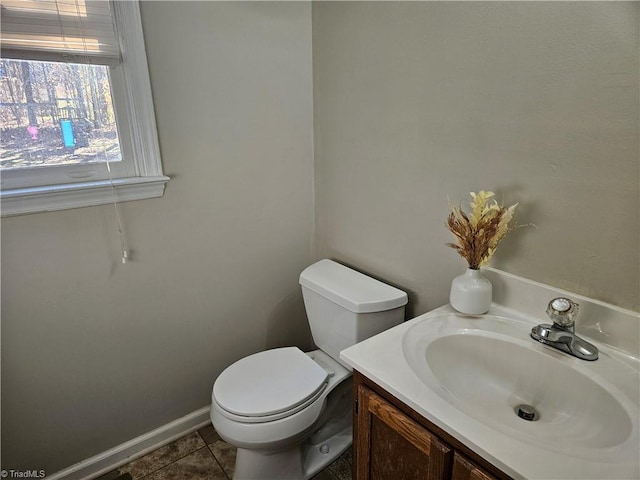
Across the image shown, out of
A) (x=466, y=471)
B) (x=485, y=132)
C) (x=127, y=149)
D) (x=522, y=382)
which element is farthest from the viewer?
Answer: (x=127, y=149)

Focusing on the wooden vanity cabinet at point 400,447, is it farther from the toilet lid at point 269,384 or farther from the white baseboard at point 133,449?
the white baseboard at point 133,449

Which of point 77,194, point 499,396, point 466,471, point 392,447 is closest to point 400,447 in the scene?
point 392,447

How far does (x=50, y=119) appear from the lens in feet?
4.29

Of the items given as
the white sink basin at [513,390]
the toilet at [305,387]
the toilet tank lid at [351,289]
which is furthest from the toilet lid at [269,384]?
the white sink basin at [513,390]

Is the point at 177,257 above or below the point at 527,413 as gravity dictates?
above

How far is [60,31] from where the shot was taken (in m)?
1.24

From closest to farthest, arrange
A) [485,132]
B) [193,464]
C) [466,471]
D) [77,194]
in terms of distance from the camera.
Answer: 1. [466,471]
2. [485,132]
3. [77,194]
4. [193,464]

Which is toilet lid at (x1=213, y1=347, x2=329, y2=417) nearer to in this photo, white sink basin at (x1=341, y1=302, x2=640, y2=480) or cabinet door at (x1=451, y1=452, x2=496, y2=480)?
white sink basin at (x1=341, y1=302, x2=640, y2=480)

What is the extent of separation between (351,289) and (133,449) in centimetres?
116

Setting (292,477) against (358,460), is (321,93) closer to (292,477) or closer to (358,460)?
(358,460)

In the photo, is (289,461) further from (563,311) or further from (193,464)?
(563,311)

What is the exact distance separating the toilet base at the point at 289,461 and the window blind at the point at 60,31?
1.46 meters

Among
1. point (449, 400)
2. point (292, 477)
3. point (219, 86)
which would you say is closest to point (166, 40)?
point (219, 86)

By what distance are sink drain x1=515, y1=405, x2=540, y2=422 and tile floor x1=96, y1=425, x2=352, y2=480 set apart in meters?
0.87
